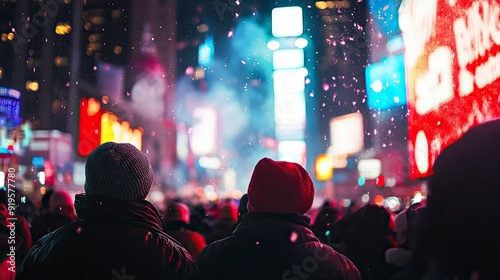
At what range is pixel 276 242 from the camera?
3.07m

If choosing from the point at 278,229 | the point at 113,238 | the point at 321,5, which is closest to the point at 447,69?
the point at 278,229

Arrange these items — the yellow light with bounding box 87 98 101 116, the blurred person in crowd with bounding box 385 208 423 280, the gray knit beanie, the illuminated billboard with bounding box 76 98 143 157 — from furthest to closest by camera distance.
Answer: the yellow light with bounding box 87 98 101 116 → the illuminated billboard with bounding box 76 98 143 157 → the blurred person in crowd with bounding box 385 208 423 280 → the gray knit beanie

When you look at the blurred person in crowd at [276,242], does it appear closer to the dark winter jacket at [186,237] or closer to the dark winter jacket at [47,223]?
the dark winter jacket at [47,223]

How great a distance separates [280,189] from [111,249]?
3.01 ft

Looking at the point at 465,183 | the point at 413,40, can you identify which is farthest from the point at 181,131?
the point at 465,183

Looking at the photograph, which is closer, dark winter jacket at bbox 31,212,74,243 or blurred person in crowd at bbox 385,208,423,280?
blurred person in crowd at bbox 385,208,423,280

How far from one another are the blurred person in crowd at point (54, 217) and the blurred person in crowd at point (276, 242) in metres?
2.71

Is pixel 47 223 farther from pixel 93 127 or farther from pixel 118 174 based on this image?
pixel 93 127

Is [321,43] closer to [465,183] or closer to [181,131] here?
[181,131]

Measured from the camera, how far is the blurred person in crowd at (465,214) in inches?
57.5

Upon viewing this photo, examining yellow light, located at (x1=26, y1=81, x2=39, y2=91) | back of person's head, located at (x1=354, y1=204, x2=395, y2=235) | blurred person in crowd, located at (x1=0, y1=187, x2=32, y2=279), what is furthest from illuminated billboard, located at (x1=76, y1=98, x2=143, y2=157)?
back of person's head, located at (x1=354, y1=204, x2=395, y2=235)

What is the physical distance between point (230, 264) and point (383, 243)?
2635 mm

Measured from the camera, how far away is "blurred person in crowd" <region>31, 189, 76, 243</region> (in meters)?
5.50

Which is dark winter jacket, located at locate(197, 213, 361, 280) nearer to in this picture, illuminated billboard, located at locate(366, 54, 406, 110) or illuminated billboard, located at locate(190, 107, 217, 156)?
illuminated billboard, located at locate(366, 54, 406, 110)
